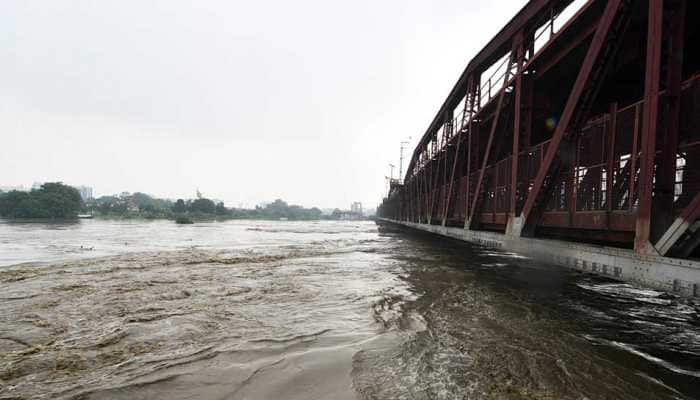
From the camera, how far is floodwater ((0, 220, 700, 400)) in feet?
9.20

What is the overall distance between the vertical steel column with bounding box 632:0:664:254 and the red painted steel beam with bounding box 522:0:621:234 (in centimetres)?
117

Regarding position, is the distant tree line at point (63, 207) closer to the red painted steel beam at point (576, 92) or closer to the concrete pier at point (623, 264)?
the red painted steel beam at point (576, 92)

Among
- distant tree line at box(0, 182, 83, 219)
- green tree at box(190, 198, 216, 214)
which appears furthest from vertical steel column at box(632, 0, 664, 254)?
green tree at box(190, 198, 216, 214)

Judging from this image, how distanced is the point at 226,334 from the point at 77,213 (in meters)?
118

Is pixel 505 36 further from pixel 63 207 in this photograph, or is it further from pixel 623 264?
pixel 63 207

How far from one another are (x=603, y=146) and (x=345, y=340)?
292 inches

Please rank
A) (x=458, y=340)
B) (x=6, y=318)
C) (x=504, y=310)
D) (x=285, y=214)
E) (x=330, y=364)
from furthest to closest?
1. (x=285, y=214)
2. (x=504, y=310)
3. (x=6, y=318)
4. (x=458, y=340)
5. (x=330, y=364)

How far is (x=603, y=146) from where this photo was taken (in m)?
7.31

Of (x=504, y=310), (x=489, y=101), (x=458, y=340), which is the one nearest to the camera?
(x=458, y=340)

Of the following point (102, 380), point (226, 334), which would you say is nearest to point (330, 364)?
Result: point (226, 334)

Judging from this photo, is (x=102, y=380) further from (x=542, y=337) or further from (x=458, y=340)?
(x=542, y=337)

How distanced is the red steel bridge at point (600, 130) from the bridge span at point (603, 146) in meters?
0.02

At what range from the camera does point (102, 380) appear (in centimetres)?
289

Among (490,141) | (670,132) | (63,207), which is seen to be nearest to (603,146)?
(670,132)
